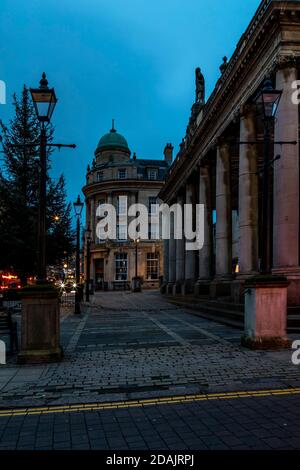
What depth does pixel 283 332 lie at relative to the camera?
32.3ft

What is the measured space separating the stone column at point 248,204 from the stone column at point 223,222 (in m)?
3.60

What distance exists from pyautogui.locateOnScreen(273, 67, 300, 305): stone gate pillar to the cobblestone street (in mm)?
4654

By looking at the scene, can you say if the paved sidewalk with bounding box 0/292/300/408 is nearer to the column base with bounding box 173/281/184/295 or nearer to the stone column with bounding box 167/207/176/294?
the column base with bounding box 173/281/184/295

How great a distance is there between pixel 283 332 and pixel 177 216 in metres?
26.2

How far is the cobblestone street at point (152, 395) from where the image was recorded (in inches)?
178

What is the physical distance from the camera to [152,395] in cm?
623

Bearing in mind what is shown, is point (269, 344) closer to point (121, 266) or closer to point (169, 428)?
point (169, 428)

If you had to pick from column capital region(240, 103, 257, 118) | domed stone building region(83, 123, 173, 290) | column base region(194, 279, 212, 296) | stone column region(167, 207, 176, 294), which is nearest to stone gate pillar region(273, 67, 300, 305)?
column capital region(240, 103, 257, 118)

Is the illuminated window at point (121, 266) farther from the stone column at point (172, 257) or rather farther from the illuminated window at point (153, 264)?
the stone column at point (172, 257)

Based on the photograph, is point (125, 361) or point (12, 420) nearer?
point (12, 420)

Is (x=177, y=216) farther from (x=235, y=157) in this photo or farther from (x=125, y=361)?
(x=125, y=361)

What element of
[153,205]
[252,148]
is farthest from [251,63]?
[153,205]
